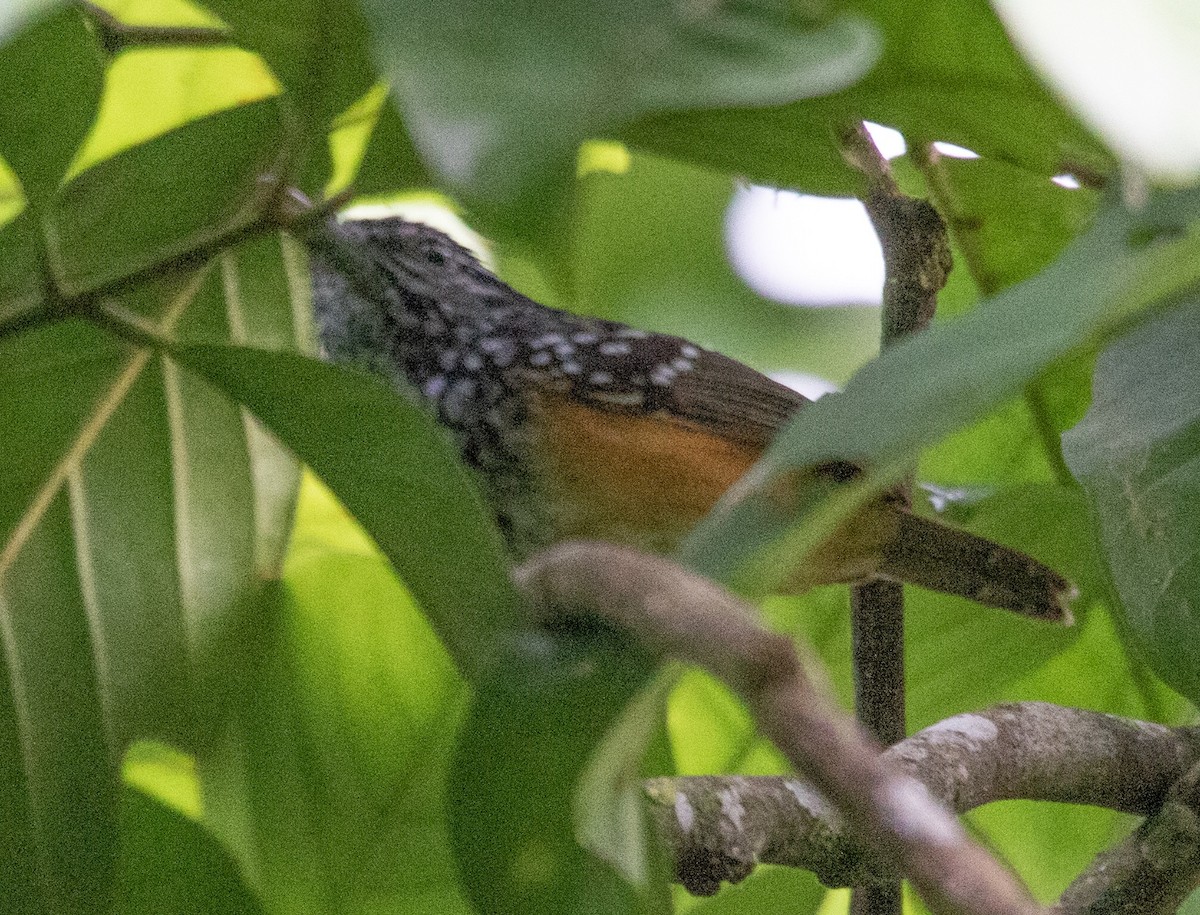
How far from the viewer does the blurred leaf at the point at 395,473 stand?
101cm

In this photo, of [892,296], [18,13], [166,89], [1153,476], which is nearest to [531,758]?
[18,13]

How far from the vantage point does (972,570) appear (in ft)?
7.82

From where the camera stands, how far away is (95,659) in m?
1.50

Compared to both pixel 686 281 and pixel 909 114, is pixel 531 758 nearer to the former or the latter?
pixel 909 114

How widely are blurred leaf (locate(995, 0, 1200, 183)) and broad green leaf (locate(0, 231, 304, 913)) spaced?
1054mm

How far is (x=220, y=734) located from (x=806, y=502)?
1.04 metres

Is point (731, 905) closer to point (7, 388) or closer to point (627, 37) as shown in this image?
point (7, 388)

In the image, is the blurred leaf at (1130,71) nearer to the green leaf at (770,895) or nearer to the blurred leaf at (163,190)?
the blurred leaf at (163,190)

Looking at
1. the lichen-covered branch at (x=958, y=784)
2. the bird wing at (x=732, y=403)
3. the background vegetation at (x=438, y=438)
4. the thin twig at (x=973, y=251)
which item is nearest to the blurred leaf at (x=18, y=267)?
the background vegetation at (x=438, y=438)

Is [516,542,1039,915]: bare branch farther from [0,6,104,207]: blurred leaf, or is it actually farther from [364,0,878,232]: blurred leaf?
[0,6,104,207]: blurred leaf

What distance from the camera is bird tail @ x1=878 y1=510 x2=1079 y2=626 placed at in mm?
2230

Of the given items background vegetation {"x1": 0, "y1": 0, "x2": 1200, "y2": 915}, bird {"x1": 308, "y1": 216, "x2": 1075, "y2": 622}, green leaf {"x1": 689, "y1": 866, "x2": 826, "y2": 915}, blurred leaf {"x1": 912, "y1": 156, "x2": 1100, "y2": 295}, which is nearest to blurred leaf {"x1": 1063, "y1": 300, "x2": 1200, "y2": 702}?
background vegetation {"x1": 0, "y1": 0, "x2": 1200, "y2": 915}

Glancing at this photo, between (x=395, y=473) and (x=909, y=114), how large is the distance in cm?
52

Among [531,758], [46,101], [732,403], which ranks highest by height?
[46,101]
